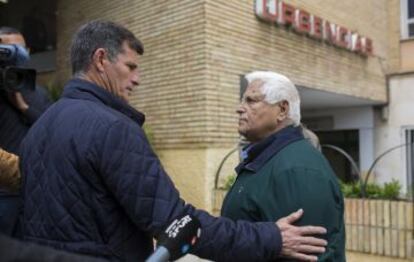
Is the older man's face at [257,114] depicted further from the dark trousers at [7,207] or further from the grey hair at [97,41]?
the dark trousers at [7,207]

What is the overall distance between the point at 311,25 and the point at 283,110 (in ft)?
22.3

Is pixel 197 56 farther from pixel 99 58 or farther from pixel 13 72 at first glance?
pixel 99 58

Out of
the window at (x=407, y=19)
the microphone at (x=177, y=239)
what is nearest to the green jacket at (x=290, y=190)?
the microphone at (x=177, y=239)

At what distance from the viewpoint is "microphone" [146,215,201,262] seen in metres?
1.32

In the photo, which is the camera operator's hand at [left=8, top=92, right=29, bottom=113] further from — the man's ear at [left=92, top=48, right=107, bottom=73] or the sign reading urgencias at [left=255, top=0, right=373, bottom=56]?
the sign reading urgencias at [left=255, top=0, right=373, bottom=56]

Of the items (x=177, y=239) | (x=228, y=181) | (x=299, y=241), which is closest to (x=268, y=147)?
(x=299, y=241)

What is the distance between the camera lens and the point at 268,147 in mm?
2375

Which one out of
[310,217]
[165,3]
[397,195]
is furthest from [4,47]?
[165,3]

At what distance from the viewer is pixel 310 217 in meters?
2.08

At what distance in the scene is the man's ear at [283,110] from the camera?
245 centimetres

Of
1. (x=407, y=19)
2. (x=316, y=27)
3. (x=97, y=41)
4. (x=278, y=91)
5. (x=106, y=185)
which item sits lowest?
(x=106, y=185)

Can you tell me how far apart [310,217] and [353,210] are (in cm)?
338

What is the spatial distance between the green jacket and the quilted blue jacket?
241 millimetres

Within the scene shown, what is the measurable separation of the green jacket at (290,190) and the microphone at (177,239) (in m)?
0.51
